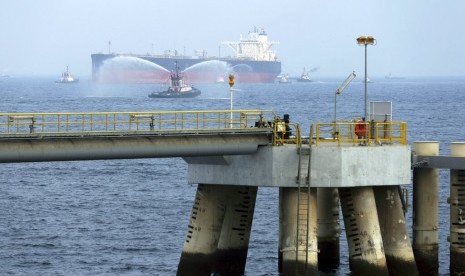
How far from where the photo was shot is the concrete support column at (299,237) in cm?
4559

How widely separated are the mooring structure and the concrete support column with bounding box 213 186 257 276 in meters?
0.04

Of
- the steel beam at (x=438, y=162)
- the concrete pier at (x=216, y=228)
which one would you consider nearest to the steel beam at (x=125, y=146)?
the concrete pier at (x=216, y=228)

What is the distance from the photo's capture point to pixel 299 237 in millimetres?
45656

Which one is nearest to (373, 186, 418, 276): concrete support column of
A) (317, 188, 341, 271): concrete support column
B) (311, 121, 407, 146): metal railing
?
(311, 121, 407, 146): metal railing

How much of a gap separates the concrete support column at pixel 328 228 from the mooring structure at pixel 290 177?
291cm

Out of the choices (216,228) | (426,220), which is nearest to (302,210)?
(216,228)

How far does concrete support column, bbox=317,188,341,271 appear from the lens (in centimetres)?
5219

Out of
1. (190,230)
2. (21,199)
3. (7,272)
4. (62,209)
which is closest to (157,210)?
(62,209)

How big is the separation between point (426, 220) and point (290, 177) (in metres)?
6.67

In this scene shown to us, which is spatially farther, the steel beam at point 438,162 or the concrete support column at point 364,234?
the steel beam at point 438,162

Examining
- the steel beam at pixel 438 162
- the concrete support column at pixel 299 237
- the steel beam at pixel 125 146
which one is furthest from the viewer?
the steel beam at pixel 438 162

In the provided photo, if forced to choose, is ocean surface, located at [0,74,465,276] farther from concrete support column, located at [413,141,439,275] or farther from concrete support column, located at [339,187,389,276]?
concrete support column, located at [339,187,389,276]

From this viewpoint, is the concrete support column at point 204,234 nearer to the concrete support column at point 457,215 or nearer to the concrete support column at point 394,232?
the concrete support column at point 394,232

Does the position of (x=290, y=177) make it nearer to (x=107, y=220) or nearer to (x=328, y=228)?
(x=328, y=228)
